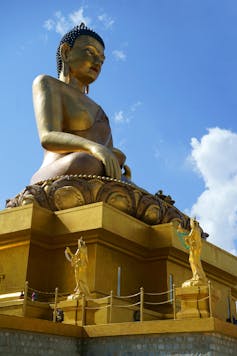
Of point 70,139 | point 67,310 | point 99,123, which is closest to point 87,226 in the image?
point 67,310

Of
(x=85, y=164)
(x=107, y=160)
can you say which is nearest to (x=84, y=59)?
(x=107, y=160)

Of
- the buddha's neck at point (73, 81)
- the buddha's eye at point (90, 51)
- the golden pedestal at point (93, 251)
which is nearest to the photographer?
the golden pedestal at point (93, 251)

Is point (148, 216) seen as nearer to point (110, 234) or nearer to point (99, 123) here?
A: point (110, 234)

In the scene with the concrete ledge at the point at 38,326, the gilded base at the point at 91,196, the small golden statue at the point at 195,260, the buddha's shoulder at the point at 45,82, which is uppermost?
the buddha's shoulder at the point at 45,82

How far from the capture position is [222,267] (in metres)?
13.9

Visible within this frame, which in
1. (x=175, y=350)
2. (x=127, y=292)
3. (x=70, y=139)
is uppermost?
(x=70, y=139)

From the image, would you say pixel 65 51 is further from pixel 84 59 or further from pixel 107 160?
pixel 107 160

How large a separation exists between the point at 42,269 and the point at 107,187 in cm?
247

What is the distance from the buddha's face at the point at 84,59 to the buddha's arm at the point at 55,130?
65.5 inches

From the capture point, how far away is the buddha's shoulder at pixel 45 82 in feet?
51.1

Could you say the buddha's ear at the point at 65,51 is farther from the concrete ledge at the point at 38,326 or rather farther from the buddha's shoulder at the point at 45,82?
the concrete ledge at the point at 38,326

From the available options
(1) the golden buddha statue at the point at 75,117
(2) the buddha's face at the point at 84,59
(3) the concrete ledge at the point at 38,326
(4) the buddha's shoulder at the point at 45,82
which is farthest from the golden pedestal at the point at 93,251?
(2) the buddha's face at the point at 84,59

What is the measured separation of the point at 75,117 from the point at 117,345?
865 centimetres

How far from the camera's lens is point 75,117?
1555 centimetres
